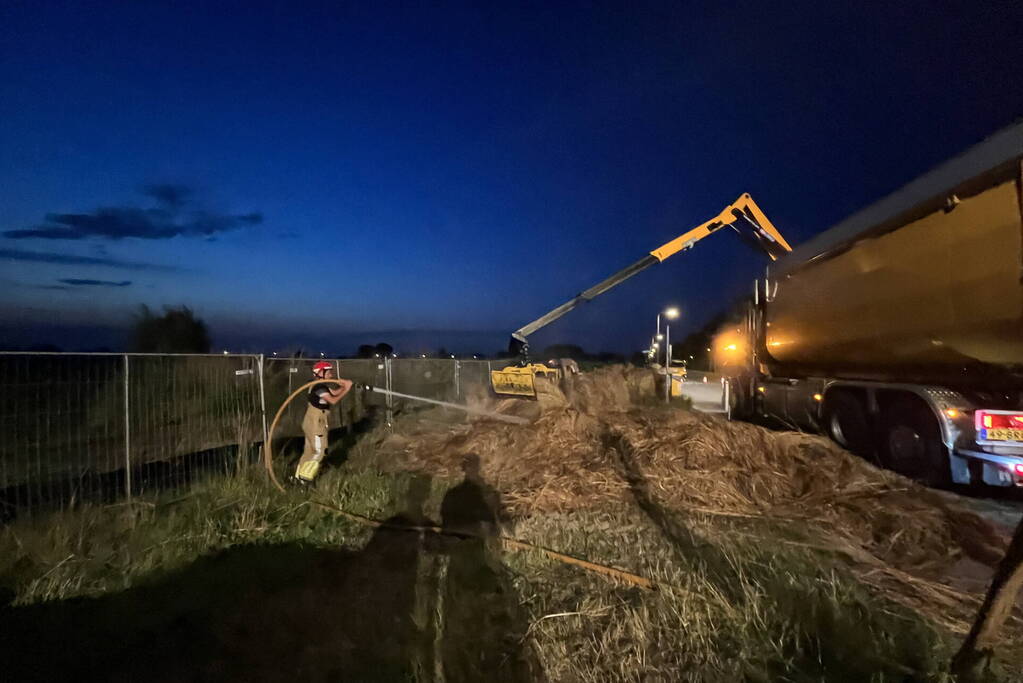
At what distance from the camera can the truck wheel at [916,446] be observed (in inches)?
359

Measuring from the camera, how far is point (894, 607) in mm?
5184

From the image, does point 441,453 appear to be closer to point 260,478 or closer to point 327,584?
point 260,478

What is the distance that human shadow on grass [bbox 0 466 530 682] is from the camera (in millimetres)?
4391

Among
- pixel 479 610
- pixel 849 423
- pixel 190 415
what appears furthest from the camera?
pixel 849 423

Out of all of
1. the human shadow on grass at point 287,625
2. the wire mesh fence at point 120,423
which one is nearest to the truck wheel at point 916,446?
the human shadow on grass at point 287,625

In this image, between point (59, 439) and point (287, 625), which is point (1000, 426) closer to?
point (287, 625)

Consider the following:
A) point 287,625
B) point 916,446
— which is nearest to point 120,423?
point 287,625

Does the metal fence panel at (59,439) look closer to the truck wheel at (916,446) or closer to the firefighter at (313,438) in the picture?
the firefighter at (313,438)

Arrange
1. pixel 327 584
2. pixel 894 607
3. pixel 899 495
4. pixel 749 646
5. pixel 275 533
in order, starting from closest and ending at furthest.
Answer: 1. pixel 749 646
2. pixel 894 607
3. pixel 327 584
4. pixel 275 533
5. pixel 899 495

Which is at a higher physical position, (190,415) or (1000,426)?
(190,415)

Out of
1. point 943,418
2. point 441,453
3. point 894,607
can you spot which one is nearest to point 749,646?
point 894,607

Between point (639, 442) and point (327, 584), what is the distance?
19.1 feet

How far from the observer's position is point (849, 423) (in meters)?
11.7

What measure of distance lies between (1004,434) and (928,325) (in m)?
1.68
